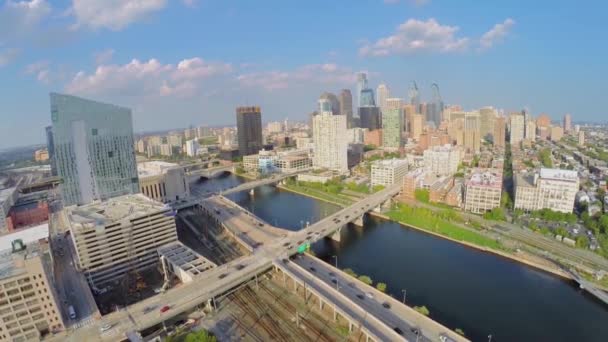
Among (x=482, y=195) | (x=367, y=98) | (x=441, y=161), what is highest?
(x=367, y=98)

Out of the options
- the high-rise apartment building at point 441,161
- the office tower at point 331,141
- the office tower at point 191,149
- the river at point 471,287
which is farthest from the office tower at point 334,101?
the river at point 471,287

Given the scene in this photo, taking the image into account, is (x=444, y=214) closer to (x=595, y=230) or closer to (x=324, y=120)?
(x=595, y=230)

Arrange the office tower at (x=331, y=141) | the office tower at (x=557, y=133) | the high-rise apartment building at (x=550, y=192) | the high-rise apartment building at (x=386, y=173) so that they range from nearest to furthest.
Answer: the high-rise apartment building at (x=550, y=192), the high-rise apartment building at (x=386, y=173), the office tower at (x=331, y=141), the office tower at (x=557, y=133)

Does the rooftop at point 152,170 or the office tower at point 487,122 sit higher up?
the office tower at point 487,122

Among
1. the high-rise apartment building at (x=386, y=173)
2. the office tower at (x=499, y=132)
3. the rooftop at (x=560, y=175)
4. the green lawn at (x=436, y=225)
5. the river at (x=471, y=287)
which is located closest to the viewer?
the river at (x=471, y=287)

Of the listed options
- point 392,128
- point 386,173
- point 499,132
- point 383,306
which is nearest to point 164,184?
point 386,173

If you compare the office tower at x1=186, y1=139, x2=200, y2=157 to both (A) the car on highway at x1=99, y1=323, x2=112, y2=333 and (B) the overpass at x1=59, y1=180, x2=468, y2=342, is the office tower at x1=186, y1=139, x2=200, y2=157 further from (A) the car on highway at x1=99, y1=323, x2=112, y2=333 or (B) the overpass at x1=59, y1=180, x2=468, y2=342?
(A) the car on highway at x1=99, y1=323, x2=112, y2=333

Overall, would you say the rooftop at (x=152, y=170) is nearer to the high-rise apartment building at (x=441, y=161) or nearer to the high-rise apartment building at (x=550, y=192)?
the high-rise apartment building at (x=441, y=161)

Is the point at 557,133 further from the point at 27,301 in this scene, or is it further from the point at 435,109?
the point at 27,301
